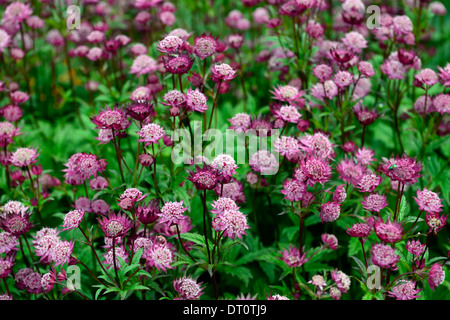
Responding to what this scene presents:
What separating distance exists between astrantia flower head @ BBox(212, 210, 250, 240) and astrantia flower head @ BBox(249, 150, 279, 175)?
15.4 inches

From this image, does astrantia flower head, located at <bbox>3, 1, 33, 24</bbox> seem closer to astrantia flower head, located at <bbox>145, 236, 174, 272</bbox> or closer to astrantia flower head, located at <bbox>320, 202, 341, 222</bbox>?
astrantia flower head, located at <bbox>145, 236, 174, 272</bbox>

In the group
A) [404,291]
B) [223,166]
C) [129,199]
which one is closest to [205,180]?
[223,166]

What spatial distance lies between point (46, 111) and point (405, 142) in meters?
2.58

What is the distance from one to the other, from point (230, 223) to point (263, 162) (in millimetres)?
449

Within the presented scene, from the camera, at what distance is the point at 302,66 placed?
232 cm

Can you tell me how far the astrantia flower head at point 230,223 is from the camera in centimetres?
149

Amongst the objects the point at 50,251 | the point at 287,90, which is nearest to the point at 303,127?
the point at 287,90

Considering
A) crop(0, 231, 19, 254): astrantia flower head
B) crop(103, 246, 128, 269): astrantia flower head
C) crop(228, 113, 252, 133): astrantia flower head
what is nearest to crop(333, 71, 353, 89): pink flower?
crop(228, 113, 252, 133): astrantia flower head

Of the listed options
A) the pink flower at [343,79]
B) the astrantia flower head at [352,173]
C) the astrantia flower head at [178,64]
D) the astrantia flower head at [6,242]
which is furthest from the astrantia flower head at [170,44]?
the astrantia flower head at [6,242]

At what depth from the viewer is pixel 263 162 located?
73.8 inches

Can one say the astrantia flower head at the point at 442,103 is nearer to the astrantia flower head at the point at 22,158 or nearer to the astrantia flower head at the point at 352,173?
the astrantia flower head at the point at 352,173
